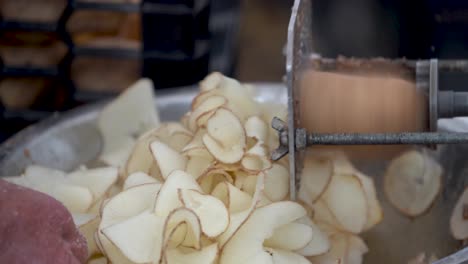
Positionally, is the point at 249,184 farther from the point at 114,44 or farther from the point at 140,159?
the point at 114,44

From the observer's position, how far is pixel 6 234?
0.49m

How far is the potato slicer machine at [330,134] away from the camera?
54cm

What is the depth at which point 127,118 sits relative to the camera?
81 cm

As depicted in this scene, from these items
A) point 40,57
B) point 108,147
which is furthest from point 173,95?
point 40,57

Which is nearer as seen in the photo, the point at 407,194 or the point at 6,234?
the point at 6,234

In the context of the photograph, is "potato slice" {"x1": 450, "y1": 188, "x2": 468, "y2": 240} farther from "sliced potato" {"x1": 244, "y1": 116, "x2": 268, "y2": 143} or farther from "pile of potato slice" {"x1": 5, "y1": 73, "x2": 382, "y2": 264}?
"sliced potato" {"x1": 244, "y1": 116, "x2": 268, "y2": 143}

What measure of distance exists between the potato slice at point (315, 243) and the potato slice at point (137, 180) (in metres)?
0.14

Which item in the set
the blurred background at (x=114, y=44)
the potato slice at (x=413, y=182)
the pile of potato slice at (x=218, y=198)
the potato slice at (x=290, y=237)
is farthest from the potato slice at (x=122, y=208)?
the blurred background at (x=114, y=44)

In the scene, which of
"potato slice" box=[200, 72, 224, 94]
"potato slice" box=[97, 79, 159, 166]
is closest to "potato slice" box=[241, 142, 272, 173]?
"potato slice" box=[200, 72, 224, 94]

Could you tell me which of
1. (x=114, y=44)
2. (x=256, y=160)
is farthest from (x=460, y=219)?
(x=114, y=44)

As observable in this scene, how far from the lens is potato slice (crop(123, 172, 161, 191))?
63 cm

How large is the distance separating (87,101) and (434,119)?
2.18ft

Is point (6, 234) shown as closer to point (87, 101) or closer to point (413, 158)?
point (413, 158)

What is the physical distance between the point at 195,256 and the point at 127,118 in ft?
0.98
